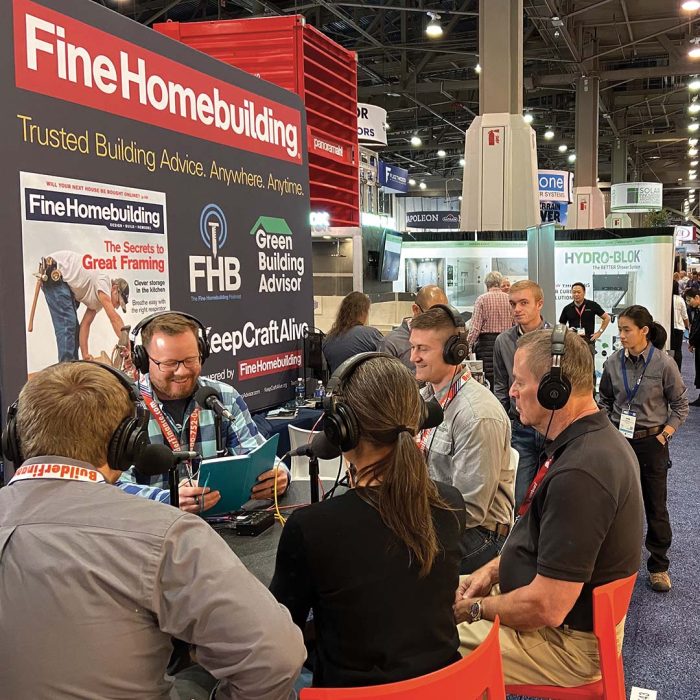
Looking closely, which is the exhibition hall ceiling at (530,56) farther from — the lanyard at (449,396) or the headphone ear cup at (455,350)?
the lanyard at (449,396)

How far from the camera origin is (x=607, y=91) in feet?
63.2

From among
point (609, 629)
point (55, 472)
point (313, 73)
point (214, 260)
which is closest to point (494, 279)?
point (313, 73)

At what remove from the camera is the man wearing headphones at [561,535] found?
177 cm

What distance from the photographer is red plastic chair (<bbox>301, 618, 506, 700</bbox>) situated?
1.30 meters

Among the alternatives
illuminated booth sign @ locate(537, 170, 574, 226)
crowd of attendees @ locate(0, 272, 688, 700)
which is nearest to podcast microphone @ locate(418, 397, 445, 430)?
crowd of attendees @ locate(0, 272, 688, 700)

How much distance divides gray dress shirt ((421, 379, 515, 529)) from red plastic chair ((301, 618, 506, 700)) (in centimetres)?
91

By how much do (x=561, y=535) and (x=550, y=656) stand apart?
1.40 ft

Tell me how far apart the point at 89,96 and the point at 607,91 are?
19185mm

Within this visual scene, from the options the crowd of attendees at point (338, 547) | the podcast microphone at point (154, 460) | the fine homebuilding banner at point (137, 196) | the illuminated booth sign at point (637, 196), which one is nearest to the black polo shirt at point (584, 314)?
the fine homebuilding banner at point (137, 196)

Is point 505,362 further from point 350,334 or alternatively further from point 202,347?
point 202,347

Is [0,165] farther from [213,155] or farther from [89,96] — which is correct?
[213,155]

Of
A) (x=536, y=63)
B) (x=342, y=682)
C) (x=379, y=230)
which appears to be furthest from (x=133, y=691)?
(x=536, y=63)

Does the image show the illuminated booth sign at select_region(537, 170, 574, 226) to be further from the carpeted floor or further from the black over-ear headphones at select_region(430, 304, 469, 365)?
the black over-ear headphones at select_region(430, 304, 469, 365)

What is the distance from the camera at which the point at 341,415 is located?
5.00ft
